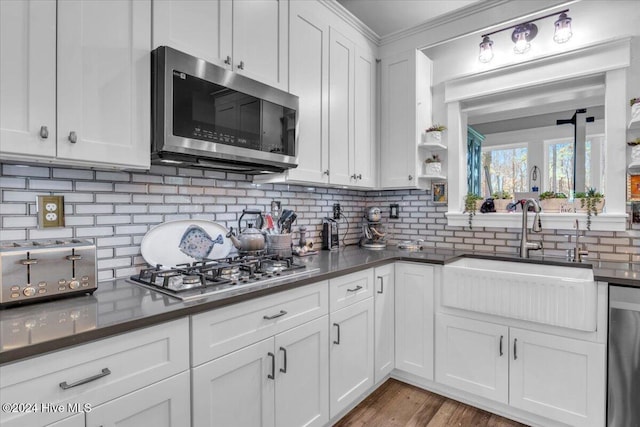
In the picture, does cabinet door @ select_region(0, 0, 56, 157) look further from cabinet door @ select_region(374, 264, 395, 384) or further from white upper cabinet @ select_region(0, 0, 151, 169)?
cabinet door @ select_region(374, 264, 395, 384)

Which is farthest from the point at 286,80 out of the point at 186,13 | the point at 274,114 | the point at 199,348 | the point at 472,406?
the point at 472,406

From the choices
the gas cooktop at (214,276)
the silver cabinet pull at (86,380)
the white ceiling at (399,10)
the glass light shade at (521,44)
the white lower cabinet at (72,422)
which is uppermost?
the white ceiling at (399,10)

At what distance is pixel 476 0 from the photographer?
259 cm

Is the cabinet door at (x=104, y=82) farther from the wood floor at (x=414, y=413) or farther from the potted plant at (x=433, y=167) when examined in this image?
the potted plant at (x=433, y=167)

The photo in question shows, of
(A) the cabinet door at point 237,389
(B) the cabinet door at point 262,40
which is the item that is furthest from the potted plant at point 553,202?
(A) the cabinet door at point 237,389

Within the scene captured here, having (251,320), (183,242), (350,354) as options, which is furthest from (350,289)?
(183,242)

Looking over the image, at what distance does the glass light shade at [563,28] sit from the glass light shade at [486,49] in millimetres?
423

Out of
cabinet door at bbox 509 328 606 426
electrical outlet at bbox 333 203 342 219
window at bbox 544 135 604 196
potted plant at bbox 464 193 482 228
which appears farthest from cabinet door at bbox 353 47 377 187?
cabinet door at bbox 509 328 606 426

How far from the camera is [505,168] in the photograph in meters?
2.74

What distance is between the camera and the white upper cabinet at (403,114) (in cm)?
279

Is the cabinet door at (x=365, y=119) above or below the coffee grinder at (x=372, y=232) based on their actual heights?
above

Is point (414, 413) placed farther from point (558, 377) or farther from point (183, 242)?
point (183, 242)

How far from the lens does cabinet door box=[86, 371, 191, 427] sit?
1023 mm

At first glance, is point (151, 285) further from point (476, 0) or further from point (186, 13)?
point (476, 0)
